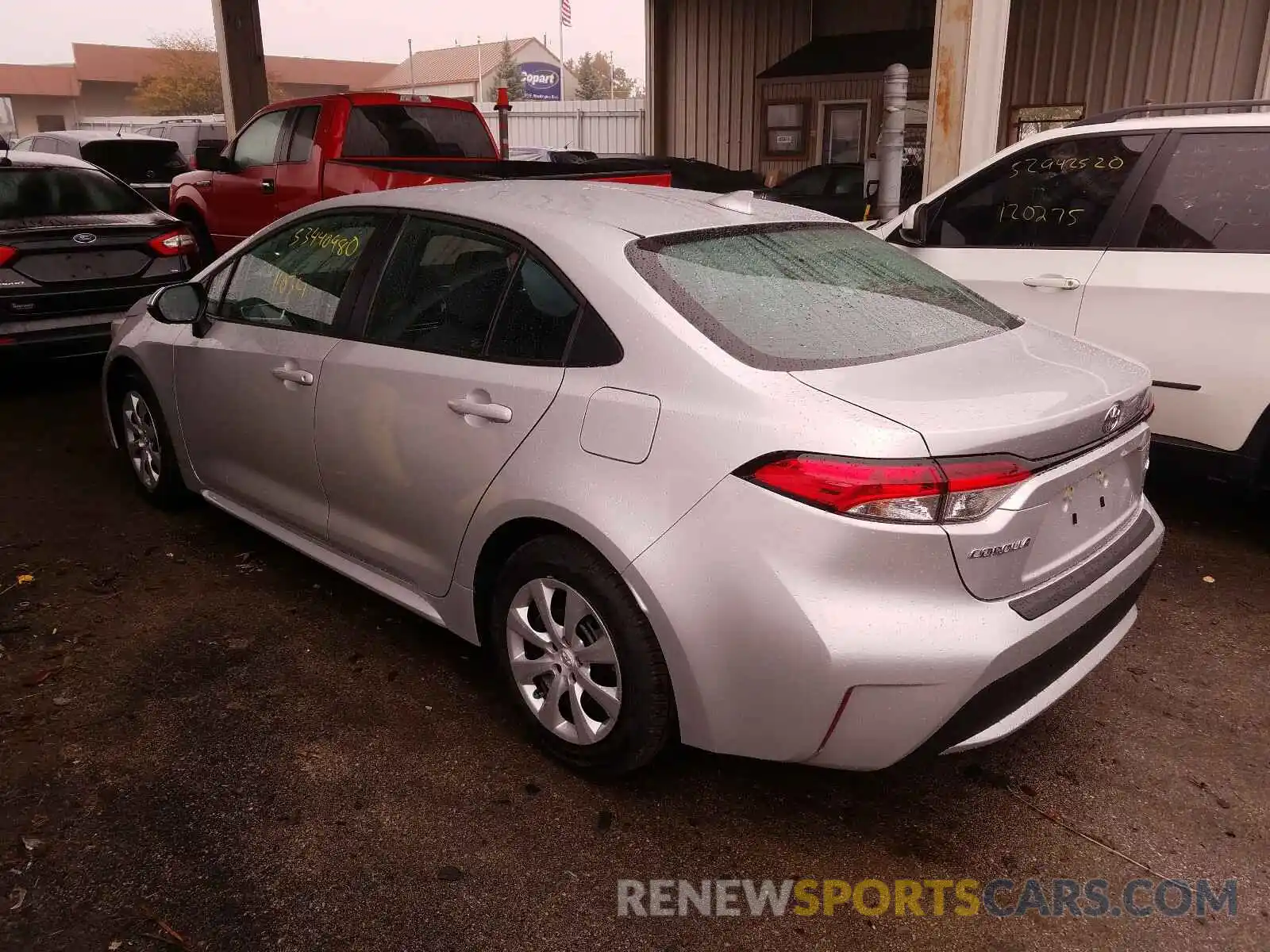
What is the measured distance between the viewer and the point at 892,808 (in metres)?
2.70

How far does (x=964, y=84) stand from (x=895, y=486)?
17.0ft

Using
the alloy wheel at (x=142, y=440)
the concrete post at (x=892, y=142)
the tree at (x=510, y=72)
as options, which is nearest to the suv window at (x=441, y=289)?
the alloy wheel at (x=142, y=440)

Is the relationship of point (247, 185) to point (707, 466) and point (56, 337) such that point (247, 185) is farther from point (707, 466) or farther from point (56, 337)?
point (707, 466)

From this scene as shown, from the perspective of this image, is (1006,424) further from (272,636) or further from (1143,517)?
(272,636)

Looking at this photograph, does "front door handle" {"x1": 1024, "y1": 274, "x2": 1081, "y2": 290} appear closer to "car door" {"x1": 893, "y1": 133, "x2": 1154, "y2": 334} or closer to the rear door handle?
"car door" {"x1": 893, "y1": 133, "x2": 1154, "y2": 334}

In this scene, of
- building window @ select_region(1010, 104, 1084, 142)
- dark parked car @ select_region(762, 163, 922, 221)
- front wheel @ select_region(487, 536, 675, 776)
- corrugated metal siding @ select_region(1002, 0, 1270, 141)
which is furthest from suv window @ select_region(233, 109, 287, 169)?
corrugated metal siding @ select_region(1002, 0, 1270, 141)

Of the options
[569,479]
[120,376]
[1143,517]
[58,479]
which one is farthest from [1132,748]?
[58,479]

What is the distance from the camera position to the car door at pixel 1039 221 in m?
4.45

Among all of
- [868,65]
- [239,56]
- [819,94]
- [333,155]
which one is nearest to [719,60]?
[819,94]

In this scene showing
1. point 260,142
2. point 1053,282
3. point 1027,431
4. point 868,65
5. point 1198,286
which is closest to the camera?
point 1027,431

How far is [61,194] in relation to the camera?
7.34 metres

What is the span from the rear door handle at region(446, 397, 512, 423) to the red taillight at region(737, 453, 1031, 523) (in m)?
0.85

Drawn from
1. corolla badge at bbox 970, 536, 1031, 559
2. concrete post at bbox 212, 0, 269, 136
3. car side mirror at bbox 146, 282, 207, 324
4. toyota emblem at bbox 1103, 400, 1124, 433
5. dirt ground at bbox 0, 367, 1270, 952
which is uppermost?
concrete post at bbox 212, 0, 269, 136

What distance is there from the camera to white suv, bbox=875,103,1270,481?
4.03 meters
